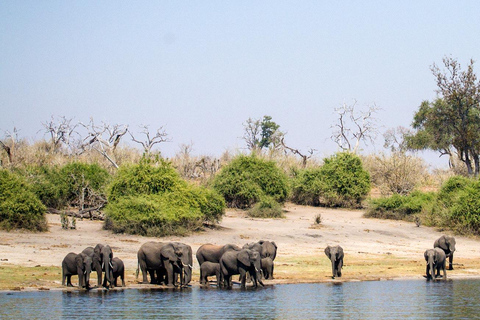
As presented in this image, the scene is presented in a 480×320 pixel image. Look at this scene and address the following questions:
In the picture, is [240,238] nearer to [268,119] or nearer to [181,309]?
[181,309]

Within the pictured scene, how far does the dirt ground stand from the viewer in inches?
879

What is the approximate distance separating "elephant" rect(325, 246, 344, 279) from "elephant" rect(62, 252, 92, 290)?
6.95 m

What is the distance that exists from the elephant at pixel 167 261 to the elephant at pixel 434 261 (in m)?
7.08

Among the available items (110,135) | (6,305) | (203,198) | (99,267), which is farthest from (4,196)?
(110,135)

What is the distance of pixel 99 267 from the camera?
723 inches

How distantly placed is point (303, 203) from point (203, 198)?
1435 centimetres

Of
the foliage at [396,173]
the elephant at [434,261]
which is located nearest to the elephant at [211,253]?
the elephant at [434,261]

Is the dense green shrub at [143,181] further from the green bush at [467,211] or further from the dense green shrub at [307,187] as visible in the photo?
the dense green shrub at [307,187]

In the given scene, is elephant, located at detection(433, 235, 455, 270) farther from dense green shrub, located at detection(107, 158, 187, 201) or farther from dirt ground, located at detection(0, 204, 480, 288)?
dense green shrub, located at detection(107, 158, 187, 201)

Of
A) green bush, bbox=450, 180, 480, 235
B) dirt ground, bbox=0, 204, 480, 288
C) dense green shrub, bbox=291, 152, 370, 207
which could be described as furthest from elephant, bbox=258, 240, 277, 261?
dense green shrub, bbox=291, 152, 370, 207

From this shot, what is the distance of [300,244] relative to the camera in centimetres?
2886

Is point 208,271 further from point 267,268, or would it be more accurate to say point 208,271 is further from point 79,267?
point 79,267

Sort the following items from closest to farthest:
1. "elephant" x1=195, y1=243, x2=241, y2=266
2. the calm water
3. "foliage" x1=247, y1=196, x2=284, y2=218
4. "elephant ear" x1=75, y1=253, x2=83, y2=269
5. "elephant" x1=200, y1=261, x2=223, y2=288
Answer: the calm water, "elephant ear" x1=75, y1=253, x2=83, y2=269, "elephant" x1=200, y1=261, x2=223, y2=288, "elephant" x1=195, y1=243, x2=241, y2=266, "foliage" x1=247, y1=196, x2=284, y2=218

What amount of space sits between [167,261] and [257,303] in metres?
3.53
